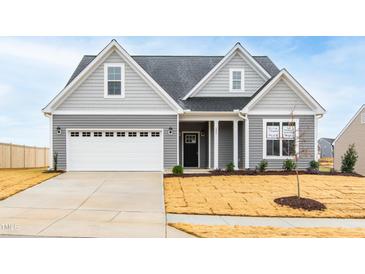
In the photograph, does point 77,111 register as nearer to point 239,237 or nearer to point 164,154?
point 164,154

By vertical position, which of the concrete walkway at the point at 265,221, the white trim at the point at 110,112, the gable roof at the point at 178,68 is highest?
the gable roof at the point at 178,68

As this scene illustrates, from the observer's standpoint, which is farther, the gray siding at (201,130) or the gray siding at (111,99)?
the gray siding at (201,130)

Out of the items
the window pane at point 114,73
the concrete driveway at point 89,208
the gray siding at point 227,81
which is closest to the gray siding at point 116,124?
the window pane at point 114,73

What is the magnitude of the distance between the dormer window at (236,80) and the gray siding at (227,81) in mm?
154

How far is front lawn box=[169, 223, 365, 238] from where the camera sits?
746cm

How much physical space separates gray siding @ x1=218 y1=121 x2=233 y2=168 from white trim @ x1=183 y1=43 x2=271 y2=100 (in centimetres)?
209

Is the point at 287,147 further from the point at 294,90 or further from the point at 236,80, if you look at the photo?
the point at 236,80

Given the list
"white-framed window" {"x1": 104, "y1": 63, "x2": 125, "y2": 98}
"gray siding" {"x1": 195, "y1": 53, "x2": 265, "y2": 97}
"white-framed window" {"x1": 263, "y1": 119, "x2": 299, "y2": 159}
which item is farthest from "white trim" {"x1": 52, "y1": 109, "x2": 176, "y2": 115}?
"white-framed window" {"x1": 263, "y1": 119, "x2": 299, "y2": 159}

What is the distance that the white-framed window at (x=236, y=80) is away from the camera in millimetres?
18109

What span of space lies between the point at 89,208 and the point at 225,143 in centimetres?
985

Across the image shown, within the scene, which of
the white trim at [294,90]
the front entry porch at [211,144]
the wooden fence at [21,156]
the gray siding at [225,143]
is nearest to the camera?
the white trim at [294,90]

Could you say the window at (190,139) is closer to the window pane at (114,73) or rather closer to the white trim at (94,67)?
the white trim at (94,67)

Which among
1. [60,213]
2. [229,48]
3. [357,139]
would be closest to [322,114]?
[357,139]
